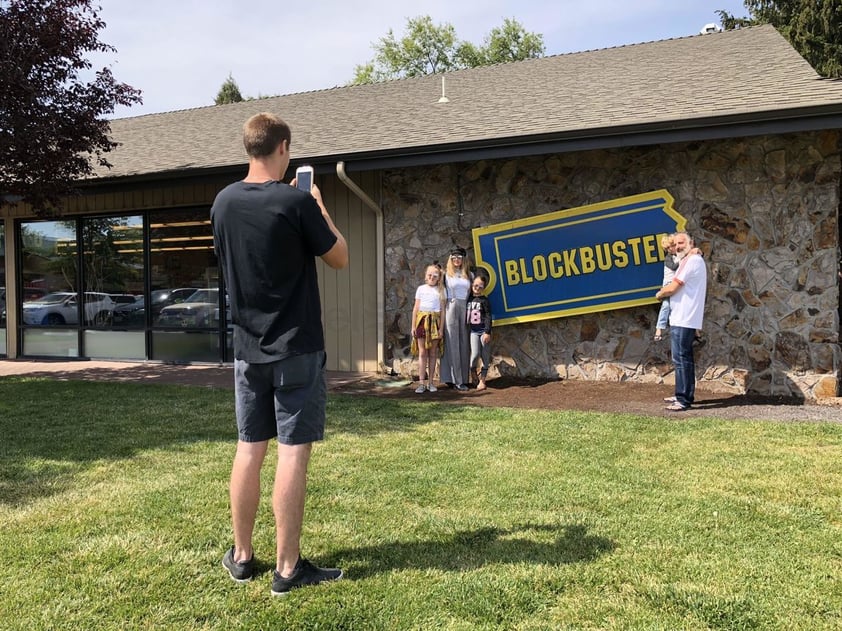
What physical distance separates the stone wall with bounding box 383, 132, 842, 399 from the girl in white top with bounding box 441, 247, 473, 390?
58cm

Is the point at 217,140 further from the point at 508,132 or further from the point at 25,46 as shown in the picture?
the point at 508,132

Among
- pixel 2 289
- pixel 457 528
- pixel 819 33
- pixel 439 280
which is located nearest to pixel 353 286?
pixel 439 280

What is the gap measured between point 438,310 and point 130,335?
19.4 ft

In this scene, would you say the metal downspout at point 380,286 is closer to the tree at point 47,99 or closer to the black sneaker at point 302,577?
the tree at point 47,99

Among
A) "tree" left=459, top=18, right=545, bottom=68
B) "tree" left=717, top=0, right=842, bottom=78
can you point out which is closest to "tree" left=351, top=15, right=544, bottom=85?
"tree" left=459, top=18, right=545, bottom=68

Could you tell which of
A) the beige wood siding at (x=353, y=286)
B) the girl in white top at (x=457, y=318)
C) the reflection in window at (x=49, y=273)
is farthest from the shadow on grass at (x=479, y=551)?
the reflection in window at (x=49, y=273)

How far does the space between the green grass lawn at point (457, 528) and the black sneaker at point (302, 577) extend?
0.04 metres

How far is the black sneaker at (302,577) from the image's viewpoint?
2.58 meters

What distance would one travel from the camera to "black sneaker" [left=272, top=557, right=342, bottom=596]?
2580 mm

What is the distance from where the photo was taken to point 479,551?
299 centimetres

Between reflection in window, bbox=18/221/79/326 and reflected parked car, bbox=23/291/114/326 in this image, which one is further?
reflection in window, bbox=18/221/79/326

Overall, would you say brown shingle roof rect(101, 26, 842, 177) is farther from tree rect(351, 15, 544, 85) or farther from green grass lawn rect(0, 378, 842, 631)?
tree rect(351, 15, 544, 85)

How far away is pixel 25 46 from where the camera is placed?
7.45m

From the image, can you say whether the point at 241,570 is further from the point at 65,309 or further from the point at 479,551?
the point at 65,309
